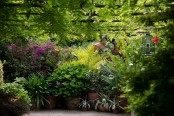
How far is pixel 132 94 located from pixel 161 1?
1003mm

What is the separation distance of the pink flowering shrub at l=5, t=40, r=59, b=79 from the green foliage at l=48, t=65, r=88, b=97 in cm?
117

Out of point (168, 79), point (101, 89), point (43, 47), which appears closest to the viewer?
point (168, 79)

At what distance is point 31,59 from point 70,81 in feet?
6.22

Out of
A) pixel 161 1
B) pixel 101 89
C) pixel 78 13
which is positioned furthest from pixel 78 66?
pixel 161 1

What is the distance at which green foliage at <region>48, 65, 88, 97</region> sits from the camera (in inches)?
375

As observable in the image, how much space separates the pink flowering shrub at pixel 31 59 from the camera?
10.5 metres

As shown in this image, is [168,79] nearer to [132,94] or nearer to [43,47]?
[132,94]

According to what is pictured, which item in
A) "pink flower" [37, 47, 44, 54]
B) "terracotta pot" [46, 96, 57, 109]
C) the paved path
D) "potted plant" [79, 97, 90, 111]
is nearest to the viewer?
the paved path

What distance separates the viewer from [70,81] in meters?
9.65

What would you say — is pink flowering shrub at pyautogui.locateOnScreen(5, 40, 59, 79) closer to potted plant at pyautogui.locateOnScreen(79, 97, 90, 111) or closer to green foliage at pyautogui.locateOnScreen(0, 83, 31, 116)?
potted plant at pyautogui.locateOnScreen(79, 97, 90, 111)

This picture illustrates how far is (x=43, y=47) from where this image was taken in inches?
448

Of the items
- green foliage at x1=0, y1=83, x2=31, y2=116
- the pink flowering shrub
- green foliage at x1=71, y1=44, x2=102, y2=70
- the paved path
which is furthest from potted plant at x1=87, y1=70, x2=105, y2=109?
green foliage at x1=0, y1=83, x2=31, y2=116

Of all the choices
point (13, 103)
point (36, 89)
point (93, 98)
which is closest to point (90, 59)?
point (93, 98)

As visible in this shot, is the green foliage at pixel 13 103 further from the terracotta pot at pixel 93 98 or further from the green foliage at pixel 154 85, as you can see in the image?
the green foliage at pixel 154 85
